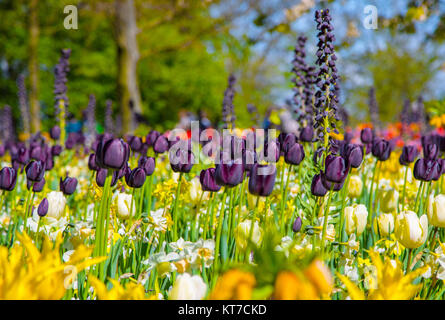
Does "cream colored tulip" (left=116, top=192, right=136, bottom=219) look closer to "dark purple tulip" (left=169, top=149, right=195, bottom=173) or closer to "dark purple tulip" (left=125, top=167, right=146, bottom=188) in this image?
"dark purple tulip" (left=125, top=167, right=146, bottom=188)

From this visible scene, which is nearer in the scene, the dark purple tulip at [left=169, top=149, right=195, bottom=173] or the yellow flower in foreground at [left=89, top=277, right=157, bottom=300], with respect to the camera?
the yellow flower in foreground at [left=89, top=277, right=157, bottom=300]

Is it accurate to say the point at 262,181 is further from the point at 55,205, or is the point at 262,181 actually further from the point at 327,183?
the point at 55,205

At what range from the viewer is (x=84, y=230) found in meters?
1.62

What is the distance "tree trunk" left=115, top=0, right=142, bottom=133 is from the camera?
855 cm

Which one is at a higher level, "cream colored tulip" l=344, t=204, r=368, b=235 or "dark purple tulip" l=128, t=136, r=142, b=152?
"dark purple tulip" l=128, t=136, r=142, b=152

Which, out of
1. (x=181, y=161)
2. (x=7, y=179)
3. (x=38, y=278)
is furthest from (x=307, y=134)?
(x=38, y=278)

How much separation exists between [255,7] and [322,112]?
863 cm

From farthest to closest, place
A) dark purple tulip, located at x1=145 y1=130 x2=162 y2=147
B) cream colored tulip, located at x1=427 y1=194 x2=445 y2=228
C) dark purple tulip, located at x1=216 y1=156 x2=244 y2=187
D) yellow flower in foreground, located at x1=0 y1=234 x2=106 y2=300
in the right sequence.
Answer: dark purple tulip, located at x1=145 y1=130 x2=162 y2=147 < cream colored tulip, located at x1=427 y1=194 x2=445 y2=228 < dark purple tulip, located at x1=216 y1=156 x2=244 y2=187 < yellow flower in foreground, located at x1=0 y1=234 x2=106 y2=300

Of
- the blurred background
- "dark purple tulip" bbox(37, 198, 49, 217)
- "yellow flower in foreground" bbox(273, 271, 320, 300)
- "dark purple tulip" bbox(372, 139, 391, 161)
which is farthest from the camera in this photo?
the blurred background

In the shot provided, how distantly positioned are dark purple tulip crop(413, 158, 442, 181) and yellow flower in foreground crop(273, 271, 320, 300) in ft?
4.25

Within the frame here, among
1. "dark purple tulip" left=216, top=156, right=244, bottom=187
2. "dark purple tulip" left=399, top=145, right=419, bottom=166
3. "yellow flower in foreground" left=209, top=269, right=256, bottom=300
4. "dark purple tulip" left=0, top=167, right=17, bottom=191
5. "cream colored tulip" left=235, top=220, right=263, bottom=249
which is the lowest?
"cream colored tulip" left=235, top=220, right=263, bottom=249

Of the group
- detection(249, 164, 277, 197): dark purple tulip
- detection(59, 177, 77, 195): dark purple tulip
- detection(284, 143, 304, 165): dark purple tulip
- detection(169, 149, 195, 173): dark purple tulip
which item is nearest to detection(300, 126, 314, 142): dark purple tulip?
detection(284, 143, 304, 165): dark purple tulip

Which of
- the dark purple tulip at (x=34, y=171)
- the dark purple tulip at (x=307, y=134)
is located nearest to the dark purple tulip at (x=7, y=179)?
the dark purple tulip at (x=34, y=171)
